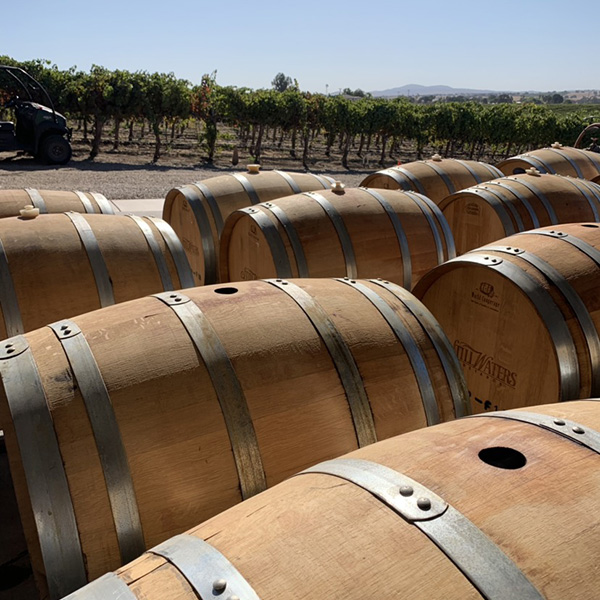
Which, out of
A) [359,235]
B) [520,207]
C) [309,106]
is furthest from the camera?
[309,106]

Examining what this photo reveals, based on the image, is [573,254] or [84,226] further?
[84,226]

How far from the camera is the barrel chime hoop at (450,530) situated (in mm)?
1327

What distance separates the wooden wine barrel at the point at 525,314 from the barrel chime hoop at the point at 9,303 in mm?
2696

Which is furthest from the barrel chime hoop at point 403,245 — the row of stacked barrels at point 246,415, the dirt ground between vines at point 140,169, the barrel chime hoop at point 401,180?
the dirt ground between vines at point 140,169

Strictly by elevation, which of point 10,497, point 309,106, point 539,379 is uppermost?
point 309,106

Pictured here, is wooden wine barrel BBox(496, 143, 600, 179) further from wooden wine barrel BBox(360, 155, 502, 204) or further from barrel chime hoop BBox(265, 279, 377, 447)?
barrel chime hoop BBox(265, 279, 377, 447)

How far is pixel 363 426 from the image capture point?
2482 millimetres

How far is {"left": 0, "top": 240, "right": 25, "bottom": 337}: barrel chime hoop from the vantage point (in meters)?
3.58

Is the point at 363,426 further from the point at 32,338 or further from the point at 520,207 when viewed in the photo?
the point at 520,207

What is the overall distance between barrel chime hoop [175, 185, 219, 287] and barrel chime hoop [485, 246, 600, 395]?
357 centimetres

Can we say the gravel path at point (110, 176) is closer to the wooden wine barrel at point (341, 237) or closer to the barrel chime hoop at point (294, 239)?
the wooden wine barrel at point (341, 237)

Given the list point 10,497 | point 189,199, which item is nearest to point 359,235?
point 189,199

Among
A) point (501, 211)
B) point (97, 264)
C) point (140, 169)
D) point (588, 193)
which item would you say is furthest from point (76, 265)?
point (140, 169)

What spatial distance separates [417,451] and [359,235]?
3.11 metres
